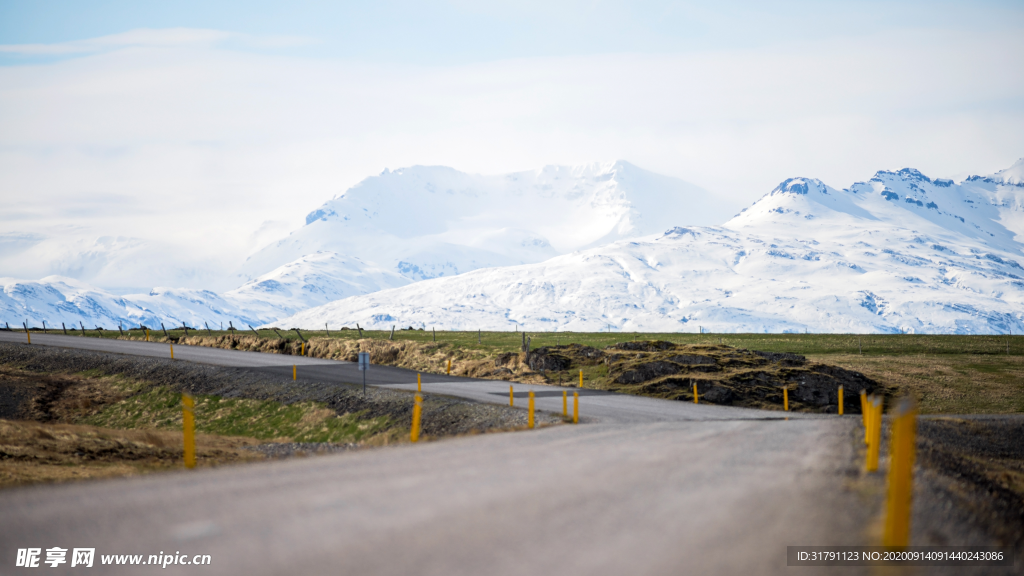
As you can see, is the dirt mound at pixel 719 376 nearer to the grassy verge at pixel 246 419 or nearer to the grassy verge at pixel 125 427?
the grassy verge at pixel 246 419

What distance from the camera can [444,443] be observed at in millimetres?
17859

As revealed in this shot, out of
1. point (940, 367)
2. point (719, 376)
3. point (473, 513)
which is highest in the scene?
point (473, 513)

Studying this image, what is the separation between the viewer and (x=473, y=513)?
9156mm

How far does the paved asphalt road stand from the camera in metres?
7.51

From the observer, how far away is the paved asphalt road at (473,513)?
7.51 meters

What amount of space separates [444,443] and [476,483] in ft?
22.5

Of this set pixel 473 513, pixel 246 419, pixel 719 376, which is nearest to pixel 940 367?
pixel 719 376

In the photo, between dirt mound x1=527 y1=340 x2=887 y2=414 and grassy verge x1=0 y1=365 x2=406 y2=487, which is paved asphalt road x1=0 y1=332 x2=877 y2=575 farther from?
dirt mound x1=527 y1=340 x2=887 y2=414

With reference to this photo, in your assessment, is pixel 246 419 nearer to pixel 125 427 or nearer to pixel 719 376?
pixel 125 427

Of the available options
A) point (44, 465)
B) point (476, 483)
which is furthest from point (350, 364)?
point (476, 483)

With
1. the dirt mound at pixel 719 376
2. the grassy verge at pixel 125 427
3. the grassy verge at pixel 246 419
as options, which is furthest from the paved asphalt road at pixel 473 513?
the dirt mound at pixel 719 376

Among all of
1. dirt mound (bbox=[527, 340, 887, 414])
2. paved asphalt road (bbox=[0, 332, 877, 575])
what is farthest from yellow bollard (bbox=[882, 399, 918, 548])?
dirt mound (bbox=[527, 340, 887, 414])

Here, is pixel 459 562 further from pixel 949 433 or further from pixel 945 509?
pixel 949 433

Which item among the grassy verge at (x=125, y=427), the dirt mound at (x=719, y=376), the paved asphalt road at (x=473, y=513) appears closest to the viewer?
the paved asphalt road at (x=473, y=513)
